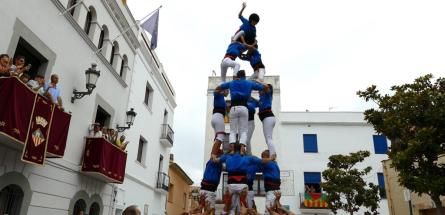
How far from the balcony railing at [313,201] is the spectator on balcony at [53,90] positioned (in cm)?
1779

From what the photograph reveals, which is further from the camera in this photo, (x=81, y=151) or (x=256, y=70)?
(x=81, y=151)

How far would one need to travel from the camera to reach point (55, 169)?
1067 cm

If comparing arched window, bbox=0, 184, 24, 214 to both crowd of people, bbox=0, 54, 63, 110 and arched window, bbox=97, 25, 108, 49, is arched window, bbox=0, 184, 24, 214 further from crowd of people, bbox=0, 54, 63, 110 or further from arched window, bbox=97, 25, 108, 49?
arched window, bbox=97, 25, 108, 49

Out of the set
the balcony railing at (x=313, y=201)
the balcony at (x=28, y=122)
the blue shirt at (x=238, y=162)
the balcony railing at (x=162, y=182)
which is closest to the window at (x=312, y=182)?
the balcony railing at (x=313, y=201)

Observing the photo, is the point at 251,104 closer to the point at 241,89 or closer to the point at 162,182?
the point at 241,89

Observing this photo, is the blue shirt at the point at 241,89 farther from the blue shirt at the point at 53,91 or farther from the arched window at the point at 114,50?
the arched window at the point at 114,50

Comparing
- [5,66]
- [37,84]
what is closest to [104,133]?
[37,84]

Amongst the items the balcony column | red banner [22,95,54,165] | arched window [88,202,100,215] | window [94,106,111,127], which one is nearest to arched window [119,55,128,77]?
window [94,106,111,127]

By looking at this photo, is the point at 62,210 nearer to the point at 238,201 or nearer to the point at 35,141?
the point at 35,141

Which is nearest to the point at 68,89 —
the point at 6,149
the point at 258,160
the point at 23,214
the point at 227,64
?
the point at 6,149

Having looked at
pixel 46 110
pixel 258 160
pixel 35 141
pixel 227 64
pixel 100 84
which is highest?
pixel 100 84

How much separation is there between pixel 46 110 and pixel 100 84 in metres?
4.57

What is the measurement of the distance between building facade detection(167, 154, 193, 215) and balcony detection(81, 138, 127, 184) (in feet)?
Answer: 47.1

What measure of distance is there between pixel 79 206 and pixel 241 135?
789cm
